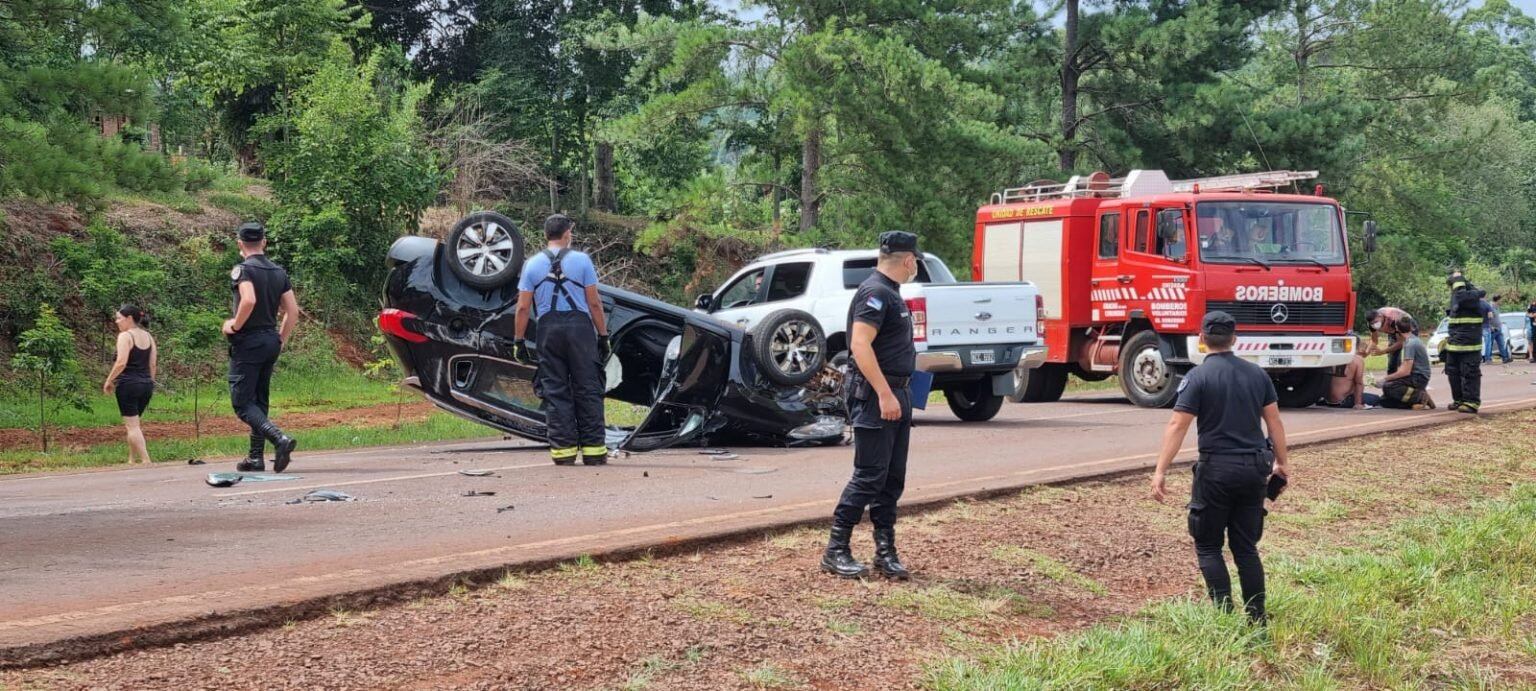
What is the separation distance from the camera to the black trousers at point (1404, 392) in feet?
58.7

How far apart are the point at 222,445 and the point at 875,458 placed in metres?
10.1

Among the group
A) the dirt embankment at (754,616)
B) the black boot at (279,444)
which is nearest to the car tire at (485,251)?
the black boot at (279,444)

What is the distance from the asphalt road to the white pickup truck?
1243mm

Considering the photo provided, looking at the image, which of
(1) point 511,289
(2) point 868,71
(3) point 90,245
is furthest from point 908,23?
(1) point 511,289

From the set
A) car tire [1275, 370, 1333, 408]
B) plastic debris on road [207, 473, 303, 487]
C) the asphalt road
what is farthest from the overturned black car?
car tire [1275, 370, 1333, 408]

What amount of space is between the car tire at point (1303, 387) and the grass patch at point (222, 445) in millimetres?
10269

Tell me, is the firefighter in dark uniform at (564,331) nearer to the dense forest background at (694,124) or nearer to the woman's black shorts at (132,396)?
the woman's black shorts at (132,396)

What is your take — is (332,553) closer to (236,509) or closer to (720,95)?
(236,509)

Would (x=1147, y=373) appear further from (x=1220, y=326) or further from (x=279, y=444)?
(x=1220, y=326)

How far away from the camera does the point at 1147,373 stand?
1838cm

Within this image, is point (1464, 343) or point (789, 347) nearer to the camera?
point (789, 347)

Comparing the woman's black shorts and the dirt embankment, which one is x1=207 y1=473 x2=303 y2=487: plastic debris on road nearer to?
the woman's black shorts

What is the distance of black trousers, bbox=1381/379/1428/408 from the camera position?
58.7 ft

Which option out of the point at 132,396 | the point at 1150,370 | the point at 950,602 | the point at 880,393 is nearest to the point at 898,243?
the point at 880,393
